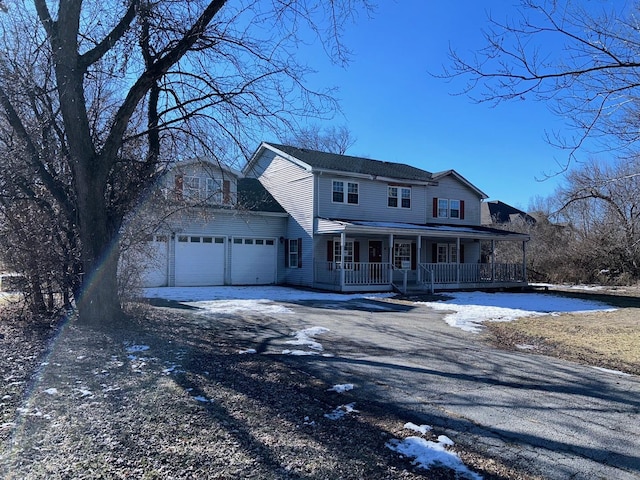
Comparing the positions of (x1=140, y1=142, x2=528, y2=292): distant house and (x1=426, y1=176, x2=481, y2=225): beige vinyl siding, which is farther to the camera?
(x1=426, y1=176, x2=481, y2=225): beige vinyl siding

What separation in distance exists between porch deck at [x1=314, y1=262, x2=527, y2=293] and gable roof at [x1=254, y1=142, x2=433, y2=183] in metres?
4.45

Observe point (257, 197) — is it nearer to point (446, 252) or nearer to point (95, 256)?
point (446, 252)

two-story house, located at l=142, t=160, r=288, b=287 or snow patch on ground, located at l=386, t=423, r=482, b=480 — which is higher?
two-story house, located at l=142, t=160, r=288, b=287

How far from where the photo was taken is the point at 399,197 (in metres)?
23.1

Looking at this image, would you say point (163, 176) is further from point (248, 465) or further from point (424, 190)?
point (424, 190)

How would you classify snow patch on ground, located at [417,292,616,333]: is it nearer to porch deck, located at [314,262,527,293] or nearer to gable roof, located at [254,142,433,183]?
porch deck, located at [314,262,527,293]

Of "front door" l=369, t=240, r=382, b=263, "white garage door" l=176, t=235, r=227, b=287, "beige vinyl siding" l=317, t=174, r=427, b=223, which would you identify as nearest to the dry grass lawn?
"front door" l=369, t=240, r=382, b=263

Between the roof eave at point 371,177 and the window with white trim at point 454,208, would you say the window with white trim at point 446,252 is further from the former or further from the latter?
the roof eave at point 371,177

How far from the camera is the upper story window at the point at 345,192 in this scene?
69.4ft

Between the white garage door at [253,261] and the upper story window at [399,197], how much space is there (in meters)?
6.16

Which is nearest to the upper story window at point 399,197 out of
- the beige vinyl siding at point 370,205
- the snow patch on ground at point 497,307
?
the beige vinyl siding at point 370,205

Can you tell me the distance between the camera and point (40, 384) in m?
5.03

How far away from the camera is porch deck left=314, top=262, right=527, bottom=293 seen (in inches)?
757

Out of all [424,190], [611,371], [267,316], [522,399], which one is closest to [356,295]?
[267,316]
